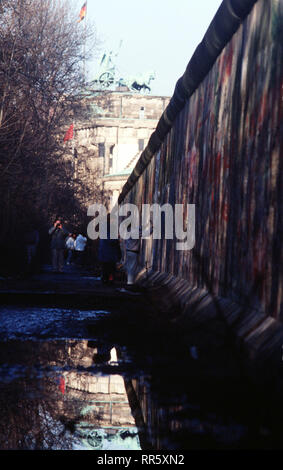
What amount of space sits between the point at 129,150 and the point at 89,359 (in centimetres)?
9675

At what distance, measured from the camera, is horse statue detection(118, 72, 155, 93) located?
104 m

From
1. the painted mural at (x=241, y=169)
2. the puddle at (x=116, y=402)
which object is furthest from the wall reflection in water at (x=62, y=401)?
the painted mural at (x=241, y=169)

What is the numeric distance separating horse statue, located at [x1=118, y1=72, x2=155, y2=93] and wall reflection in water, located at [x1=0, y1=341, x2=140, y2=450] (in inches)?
3977

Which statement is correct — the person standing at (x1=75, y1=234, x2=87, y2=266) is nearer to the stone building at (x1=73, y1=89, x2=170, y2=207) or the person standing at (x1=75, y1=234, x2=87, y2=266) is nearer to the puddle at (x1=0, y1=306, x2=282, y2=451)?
the puddle at (x1=0, y1=306, x2=282, y2=451)

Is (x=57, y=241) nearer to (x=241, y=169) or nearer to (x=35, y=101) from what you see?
(x=35, y=101)

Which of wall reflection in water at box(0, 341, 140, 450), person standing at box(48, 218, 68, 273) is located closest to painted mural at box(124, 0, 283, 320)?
wall reflection in water at box(0, 341, 140, 450)

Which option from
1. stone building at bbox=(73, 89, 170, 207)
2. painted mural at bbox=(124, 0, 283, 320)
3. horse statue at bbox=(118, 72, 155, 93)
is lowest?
painted mural at bbox=(124, 0, 283, 320)

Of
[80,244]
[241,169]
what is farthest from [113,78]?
[241,169]

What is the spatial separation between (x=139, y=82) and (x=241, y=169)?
10022 cm

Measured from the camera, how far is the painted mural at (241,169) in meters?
5.55

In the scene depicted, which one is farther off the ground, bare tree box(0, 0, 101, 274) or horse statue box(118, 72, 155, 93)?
horse statue box(118, 72, 155, 93)

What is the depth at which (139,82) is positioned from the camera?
10512 cm

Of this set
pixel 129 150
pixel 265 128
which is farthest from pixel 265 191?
pixel 129 150
